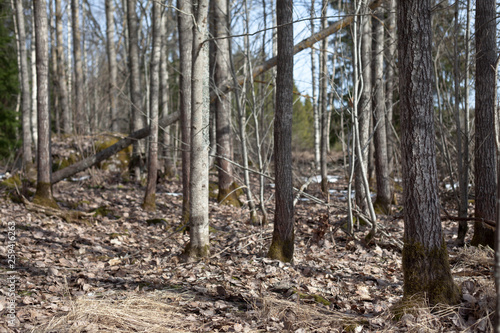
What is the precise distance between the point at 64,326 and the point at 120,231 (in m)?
4.31

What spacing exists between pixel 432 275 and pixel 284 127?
2674 mm

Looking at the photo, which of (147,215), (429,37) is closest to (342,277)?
(429,37)

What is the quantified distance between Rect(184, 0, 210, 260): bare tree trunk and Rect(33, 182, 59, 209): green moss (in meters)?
3.95

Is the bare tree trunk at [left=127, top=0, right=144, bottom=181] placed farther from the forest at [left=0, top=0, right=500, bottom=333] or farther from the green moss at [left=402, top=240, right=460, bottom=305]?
the green moss at [left=402, top=240, right=460, bottom=305]

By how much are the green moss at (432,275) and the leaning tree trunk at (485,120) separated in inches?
109

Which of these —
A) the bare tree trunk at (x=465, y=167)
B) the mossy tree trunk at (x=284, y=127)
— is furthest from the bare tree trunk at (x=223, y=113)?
the bare tree trunk at (x=465, y=167)

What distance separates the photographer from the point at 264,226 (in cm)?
773

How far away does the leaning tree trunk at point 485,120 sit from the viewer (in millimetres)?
5613

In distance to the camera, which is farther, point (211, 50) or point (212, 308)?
point (211, 50)

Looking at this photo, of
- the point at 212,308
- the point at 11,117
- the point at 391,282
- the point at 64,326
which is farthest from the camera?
the point at 11,117

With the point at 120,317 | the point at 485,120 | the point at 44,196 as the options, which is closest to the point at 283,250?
the point at 120,317

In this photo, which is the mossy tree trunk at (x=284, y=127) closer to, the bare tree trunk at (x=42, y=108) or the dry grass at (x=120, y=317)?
the dry grass at (x=120, y=317)

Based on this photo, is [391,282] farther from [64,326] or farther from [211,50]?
[211,50]

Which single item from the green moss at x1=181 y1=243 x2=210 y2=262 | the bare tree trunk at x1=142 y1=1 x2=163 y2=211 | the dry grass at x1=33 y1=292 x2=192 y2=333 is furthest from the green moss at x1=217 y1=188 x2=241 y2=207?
the dry grass at x1=33 y1=292 x2=192 y2=333
